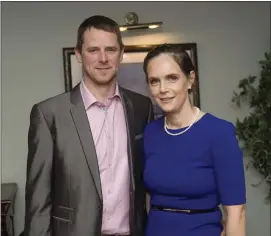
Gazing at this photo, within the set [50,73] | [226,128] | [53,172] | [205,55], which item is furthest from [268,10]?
[53,172]

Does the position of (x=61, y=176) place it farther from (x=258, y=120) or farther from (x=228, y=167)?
(x=258, y=120)

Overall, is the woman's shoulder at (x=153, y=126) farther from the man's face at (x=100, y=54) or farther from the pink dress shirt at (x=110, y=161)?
the man's face at (x=100, y=54)

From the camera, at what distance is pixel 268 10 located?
128 inches

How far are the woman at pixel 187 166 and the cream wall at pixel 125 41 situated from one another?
A: 1.62 metres

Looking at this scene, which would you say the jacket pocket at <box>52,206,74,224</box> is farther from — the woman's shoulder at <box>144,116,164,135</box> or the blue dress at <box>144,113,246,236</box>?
the woman's shoulder at <box>144,116,164,135</box>

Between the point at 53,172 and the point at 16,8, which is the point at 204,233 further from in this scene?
the point at 16,8

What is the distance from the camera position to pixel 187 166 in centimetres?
151

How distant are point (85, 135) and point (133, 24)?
5.16 ft

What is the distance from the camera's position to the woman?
1479mm

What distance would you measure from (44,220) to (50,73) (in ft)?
5.37

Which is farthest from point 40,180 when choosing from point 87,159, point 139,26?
point 139,26

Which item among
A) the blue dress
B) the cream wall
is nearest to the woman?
the blue dress

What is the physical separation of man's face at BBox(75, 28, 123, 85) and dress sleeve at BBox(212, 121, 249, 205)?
0.47 m

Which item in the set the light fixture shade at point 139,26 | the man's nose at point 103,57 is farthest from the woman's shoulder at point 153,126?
the light fixture shade at point 139,26
